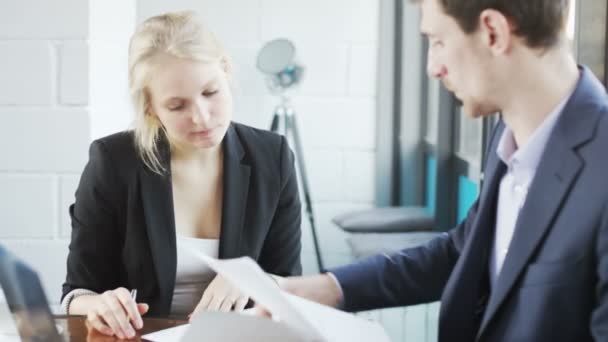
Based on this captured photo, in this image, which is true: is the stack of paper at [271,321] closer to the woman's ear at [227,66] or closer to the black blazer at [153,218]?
the black blazer at [153,218]

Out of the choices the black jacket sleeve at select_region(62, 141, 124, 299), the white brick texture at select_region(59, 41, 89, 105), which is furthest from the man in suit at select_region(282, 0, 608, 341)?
the white brick texture at select_region(59, 41, 89, 105)

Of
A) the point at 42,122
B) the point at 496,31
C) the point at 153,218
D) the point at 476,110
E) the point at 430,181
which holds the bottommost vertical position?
the point at 430,181

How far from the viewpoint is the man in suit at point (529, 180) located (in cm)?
124

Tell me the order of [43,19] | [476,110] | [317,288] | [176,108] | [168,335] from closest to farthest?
[476,110] → [168,335] → [317,288] → [176,108] → [43,19]

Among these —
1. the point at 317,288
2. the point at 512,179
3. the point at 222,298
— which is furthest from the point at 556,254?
the point at 222,298

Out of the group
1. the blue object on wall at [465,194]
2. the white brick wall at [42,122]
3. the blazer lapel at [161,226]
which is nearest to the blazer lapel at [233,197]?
the blazer lapel at [161,226]

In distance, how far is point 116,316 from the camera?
5.12ft

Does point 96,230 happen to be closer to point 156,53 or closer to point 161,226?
point 161,226

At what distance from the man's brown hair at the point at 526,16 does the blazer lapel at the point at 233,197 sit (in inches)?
32.2

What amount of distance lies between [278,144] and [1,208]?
1113 millimetres

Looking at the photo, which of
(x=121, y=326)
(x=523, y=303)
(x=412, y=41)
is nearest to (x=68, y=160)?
(x=121, y=326)

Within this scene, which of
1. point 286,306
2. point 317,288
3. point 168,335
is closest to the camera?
point 286,306

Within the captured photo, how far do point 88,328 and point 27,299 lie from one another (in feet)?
1.88

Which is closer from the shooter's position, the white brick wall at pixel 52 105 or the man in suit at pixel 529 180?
the man in suit at pixel 529 180
